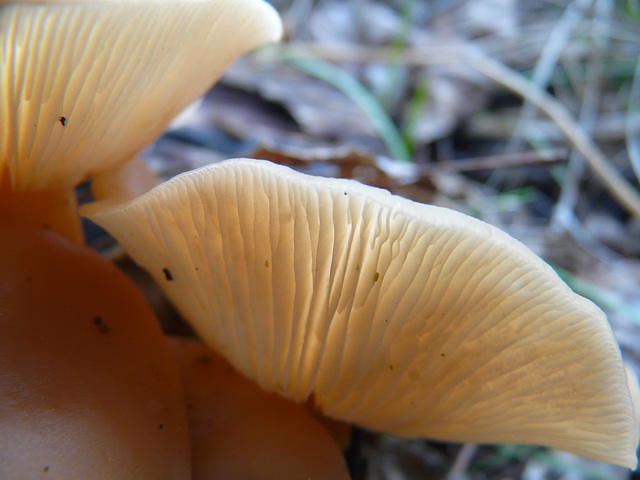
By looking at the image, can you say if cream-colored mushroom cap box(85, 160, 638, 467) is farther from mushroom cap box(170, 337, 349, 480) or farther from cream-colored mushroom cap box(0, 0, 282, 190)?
cream-colored mushroom cap box(0, 0, 282, 190)

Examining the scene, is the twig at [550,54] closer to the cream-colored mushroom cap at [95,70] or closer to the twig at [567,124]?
the twig at [567,124]

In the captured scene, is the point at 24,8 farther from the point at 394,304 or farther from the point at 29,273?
the point at 394,304

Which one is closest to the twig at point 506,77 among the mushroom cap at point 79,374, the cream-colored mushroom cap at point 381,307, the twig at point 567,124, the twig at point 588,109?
the twig at point 567,124

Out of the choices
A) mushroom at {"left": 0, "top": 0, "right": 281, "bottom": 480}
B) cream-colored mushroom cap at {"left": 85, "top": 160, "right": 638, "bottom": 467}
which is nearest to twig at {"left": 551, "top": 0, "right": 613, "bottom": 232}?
cream-colored mushroom cap at {"left": 85, "top": 160, "right": 638, "bottom": 467}

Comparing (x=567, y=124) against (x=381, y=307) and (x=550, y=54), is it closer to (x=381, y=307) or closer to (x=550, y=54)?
(x=550, y=54)

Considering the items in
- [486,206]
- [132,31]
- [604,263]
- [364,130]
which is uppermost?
[132,31]

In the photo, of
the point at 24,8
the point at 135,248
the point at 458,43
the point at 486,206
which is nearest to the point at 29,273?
the point at 135,248

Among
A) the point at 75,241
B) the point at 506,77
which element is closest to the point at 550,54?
the point at 506,77
